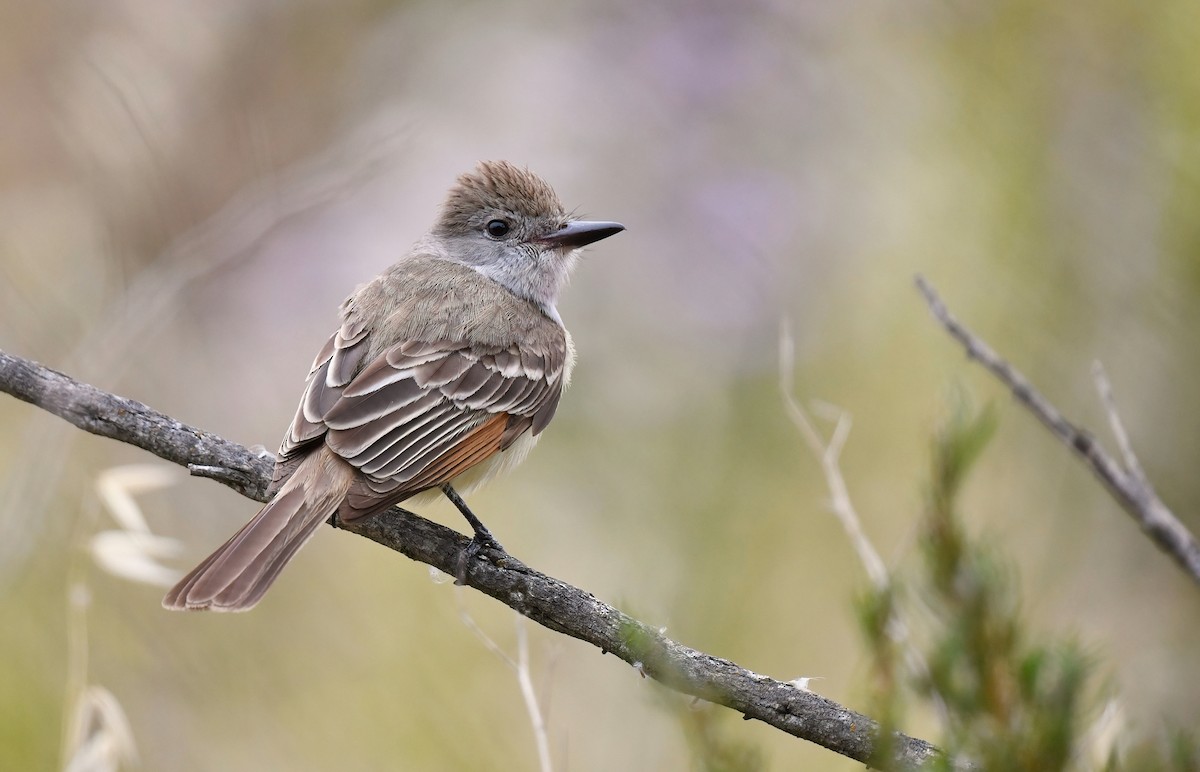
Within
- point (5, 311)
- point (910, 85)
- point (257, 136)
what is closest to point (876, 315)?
point (910, 85)

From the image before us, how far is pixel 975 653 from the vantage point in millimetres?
1417

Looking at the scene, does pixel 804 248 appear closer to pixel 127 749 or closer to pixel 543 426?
pixel 543 426

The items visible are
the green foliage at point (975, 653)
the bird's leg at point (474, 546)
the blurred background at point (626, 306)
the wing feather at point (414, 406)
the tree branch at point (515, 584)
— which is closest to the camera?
the green foliage at point (975, 653)

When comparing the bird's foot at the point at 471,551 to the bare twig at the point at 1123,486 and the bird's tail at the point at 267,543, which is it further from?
the bare twig at the point at 1123,486

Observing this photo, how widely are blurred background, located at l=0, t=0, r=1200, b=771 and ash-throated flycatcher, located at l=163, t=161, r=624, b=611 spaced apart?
1.71 feet

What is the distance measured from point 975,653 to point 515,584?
4.78 ft

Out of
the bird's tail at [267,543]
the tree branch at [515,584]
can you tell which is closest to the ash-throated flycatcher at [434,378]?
the bird's tail at [267,543]

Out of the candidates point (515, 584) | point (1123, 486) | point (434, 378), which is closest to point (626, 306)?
point (434, 378)

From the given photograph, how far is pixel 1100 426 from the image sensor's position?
516 cm

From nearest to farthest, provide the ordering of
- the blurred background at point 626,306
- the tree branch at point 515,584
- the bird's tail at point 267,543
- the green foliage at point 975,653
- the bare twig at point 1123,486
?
1. the green foliage at point 975,653
2. the bare twig at point 1123,486
3. the tree branch at point 515,584
4. the bird's tail at point 267,543
5. the blurred background at point 626,306

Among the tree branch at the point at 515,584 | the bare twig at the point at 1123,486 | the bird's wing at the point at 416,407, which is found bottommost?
the tree branch at the point at 515,584

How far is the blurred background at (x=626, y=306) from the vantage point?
4609 millimetres

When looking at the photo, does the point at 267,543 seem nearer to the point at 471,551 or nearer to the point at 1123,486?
the point at 471,551

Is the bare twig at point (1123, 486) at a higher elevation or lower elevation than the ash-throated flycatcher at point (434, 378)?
lower
